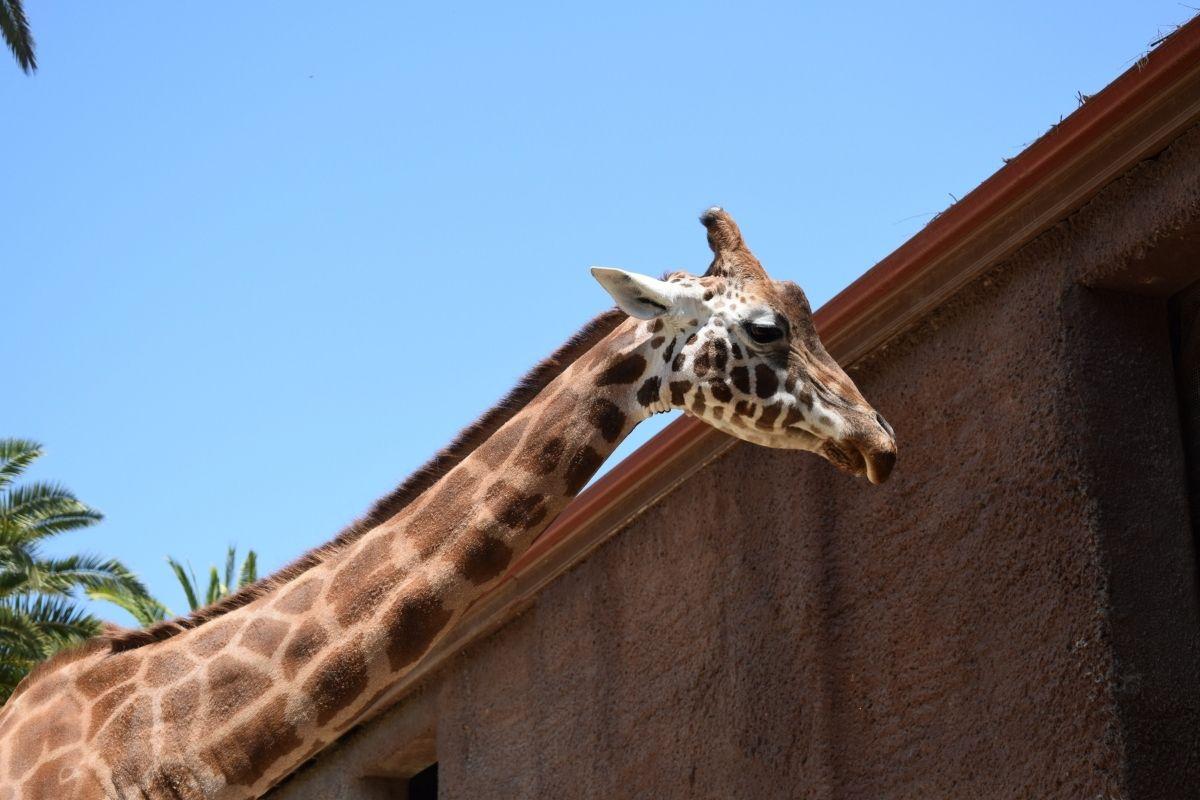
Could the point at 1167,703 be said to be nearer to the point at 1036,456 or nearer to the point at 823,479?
the point at 1036,456

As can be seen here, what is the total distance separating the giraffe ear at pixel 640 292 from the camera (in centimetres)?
629

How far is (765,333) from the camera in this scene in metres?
6.24

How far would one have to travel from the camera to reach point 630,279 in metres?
6.29

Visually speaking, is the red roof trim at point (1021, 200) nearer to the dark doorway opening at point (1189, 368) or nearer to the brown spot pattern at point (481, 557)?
the dark doorway opening at point (1189, 368)

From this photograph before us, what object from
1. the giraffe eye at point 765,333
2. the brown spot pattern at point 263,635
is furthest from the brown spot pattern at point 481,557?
the giraffe eye at point 765,333

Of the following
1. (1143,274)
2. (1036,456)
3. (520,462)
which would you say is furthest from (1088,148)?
(520,462)

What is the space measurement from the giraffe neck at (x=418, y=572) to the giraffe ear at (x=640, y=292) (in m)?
0.13

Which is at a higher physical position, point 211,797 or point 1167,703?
point 211,797

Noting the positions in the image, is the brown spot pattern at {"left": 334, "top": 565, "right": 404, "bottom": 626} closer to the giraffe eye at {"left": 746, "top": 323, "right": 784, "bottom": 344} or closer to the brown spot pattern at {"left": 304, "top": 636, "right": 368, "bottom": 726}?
the brown spot pattern at {"left": 304, "top": 636, "right": 368, "bottom": 726}

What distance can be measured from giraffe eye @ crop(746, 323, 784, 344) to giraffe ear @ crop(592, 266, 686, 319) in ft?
1.07

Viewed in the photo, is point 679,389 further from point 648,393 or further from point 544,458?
point 544,458

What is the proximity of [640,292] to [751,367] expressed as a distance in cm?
52

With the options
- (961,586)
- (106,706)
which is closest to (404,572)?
(106,706)

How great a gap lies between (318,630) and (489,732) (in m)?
3.25
